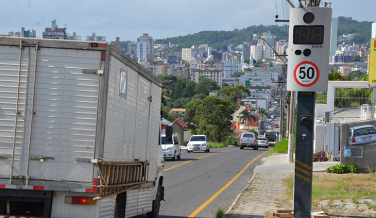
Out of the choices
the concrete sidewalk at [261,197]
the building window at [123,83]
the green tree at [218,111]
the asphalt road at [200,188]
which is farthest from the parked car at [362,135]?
the green tree at [218,111]

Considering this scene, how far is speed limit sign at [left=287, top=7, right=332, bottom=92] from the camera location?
1099cm

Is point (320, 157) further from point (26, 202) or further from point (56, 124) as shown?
point (56, 124)

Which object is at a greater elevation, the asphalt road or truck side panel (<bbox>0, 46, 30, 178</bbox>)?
truck side panel (<bbox>0, 46, 30, 178</bbox>)

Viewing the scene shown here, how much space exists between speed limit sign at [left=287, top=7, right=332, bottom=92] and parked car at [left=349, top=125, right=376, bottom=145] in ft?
39.1

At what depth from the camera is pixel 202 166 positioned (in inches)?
1085

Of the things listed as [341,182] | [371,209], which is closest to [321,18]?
[371,209]

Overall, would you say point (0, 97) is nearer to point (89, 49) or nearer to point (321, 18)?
point (89, 49)

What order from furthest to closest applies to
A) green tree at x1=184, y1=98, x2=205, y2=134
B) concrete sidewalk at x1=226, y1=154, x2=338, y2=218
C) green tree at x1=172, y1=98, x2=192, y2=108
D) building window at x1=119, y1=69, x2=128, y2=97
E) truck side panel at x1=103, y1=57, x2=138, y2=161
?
green tree at x1=172, y1=98, x2=192, y2=108
green tree at x1=184, y1=98, x2=205, y2=134
concrete sidewalk at x1=226, y1=154, x2=338, y2=218
building window at x1=119, y1=69, x2=128, y2=97
truck side panel at x1=103, y1=57, x2=138, y2=161

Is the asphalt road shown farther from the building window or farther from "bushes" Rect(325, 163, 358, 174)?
the building window

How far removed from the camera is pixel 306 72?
36.6 feet

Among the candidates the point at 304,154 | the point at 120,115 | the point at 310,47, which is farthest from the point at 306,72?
the point at 120,115

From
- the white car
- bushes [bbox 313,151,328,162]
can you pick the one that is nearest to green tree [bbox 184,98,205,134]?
the white car

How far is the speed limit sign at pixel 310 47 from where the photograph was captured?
10990mm

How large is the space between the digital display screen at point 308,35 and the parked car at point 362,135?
12192 millimetres
